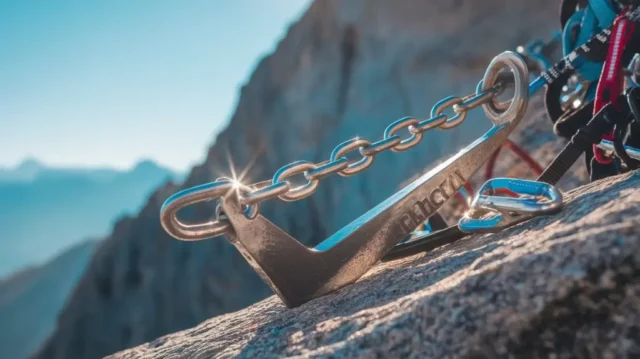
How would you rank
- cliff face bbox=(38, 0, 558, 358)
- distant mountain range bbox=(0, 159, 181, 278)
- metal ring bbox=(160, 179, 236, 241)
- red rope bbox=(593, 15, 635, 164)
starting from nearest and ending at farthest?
metal ring bbox=(160, 179, 236, 241)
red rope bbox=(593, 15, 635, 164)
cliff face bbox=(38, 0, 558, 358)
distant mountain range bbox=(0, 159, 181, 278)

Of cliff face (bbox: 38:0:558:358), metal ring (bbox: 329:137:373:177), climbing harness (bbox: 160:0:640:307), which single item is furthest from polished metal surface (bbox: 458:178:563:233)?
cliff face (bbox: 38:0:558:358)

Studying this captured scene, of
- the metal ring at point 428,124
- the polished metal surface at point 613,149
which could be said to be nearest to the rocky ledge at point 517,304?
the polished metal surface at point 613,149

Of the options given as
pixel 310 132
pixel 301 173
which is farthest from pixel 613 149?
pixel 310 132

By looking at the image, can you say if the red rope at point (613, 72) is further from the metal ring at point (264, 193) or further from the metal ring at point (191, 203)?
the metal ring at point (191, 203)

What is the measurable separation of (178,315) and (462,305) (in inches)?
550

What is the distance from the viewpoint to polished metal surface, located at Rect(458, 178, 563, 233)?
0.92m

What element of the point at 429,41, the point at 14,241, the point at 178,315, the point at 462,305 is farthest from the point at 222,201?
the point at 14,241

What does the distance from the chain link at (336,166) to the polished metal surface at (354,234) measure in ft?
0.07

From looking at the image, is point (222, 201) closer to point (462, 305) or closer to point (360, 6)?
point (462, 305)

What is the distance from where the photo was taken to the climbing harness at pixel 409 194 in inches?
36.0

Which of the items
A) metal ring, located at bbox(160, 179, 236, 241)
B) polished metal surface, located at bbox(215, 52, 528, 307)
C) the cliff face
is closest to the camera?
metal ring, located at bbox(160, 179, 236, 241)

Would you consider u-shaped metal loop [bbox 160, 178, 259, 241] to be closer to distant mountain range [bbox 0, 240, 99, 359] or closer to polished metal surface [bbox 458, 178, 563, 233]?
polished metal surface [bbox 458, 178, 563, 233]

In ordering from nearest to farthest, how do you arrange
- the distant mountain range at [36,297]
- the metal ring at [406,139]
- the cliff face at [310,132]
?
the metal ring at [406,139] → the cliff face at [310,132] → the distant mountain range at [36,297]

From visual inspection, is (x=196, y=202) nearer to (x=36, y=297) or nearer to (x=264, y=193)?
(x=264, y=193)
